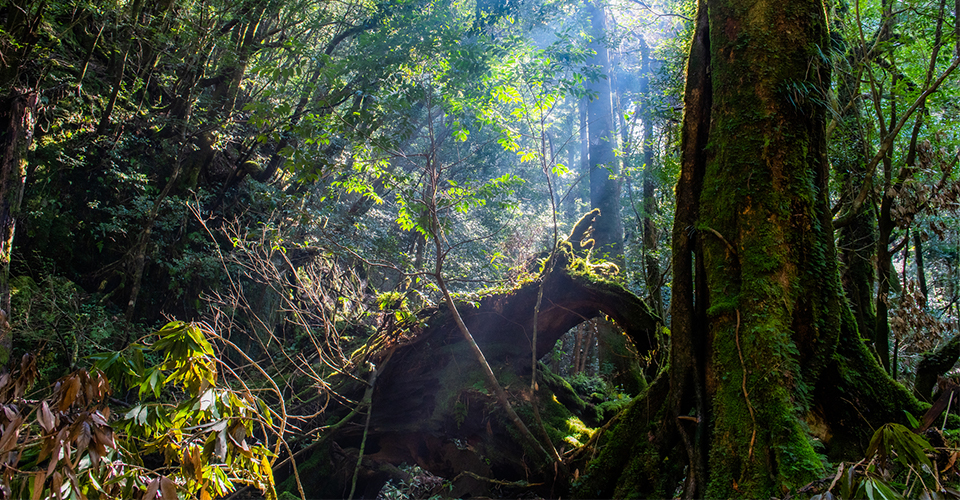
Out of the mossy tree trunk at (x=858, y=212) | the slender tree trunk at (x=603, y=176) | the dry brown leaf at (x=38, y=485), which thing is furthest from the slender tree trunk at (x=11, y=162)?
the mossy tree trunk at (x=858, y=212)

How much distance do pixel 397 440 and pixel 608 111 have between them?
471 inches

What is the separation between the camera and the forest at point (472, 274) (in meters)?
1.97

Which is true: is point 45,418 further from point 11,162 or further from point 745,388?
point 11,162

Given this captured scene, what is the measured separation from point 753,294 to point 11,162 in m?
9.00

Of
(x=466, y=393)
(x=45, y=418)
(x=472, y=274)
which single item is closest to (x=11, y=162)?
(x=466, y=393)

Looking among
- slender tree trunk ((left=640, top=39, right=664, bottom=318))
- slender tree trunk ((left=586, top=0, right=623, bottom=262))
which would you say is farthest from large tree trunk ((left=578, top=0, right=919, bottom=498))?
slender tree trunk ((left=586, top=0, right=623, bottom=262))

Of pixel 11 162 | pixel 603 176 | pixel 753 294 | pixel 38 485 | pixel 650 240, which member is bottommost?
pixel 38 485

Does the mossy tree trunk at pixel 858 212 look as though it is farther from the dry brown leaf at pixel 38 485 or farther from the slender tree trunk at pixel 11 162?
the slender tree trunk at pixel 11 162

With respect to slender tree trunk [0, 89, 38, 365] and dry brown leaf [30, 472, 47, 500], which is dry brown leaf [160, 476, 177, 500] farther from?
slender tree trunk [0, 89, 38, 365]

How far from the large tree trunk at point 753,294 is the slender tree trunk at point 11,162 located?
8.01m

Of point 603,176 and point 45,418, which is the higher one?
point 603,176

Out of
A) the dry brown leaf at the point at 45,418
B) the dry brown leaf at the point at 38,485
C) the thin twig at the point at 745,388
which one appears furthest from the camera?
the thin twig at the point at 745,388

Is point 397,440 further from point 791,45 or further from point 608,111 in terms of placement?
point 608,111

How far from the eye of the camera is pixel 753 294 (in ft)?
7.63
